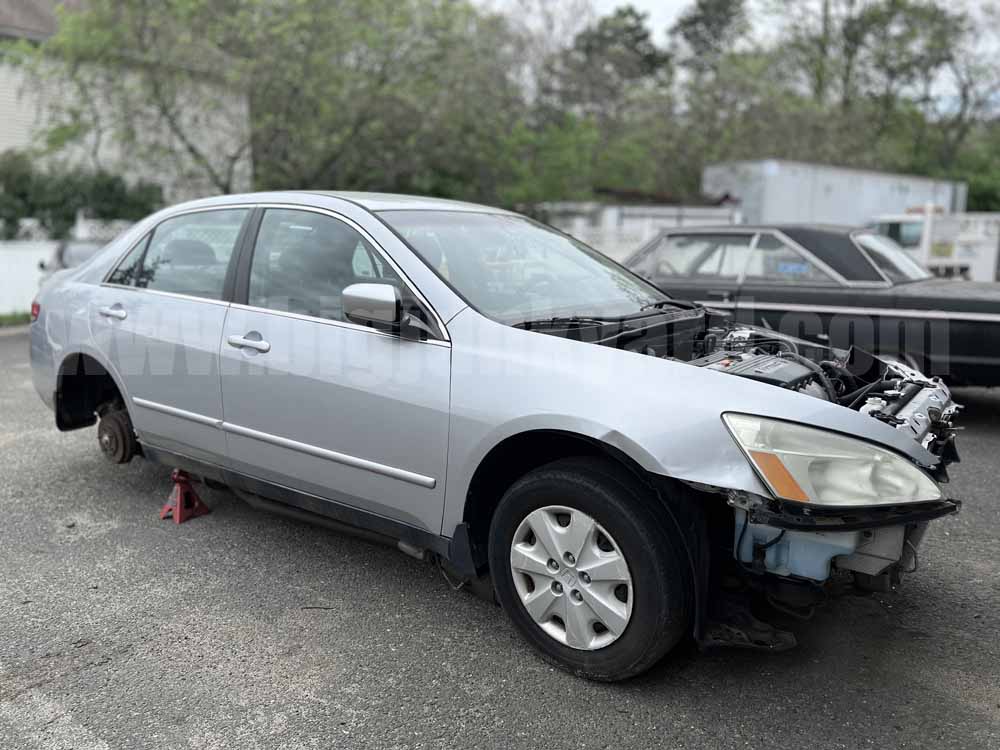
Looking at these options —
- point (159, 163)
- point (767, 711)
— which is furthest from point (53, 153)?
point (767, 711)

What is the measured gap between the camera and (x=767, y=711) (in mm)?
2771

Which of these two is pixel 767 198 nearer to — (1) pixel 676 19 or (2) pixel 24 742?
(2) pixel 24 742

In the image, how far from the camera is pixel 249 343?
368 cm

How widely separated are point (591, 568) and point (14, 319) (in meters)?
12.7

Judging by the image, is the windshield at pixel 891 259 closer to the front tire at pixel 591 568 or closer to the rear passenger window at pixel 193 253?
the front tire at pixel 591 568

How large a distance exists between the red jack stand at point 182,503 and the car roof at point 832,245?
501cm

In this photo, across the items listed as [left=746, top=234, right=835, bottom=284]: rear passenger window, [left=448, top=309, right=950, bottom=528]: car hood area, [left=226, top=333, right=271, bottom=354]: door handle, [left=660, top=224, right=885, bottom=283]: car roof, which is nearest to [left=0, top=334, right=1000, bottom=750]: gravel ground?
[left=448, top=309, right=950, bottom=528]: car hood area

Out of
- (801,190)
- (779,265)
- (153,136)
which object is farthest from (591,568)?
(801,190)

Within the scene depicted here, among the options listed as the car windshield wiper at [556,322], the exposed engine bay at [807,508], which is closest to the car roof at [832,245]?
the exposed engine bay at [807,508]

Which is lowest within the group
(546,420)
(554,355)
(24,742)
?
(24,742)

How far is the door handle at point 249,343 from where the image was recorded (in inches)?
143

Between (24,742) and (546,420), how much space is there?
6.19 feet

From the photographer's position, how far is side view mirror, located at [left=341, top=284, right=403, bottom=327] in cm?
314

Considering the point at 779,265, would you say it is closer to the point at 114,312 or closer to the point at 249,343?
the point at 249,343
